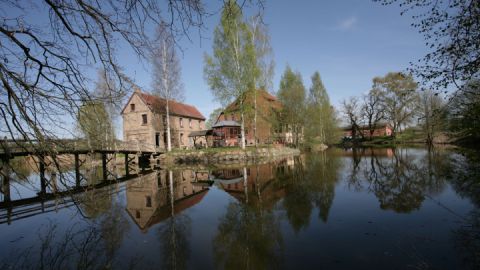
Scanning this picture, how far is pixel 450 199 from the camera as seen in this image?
26.4 feet

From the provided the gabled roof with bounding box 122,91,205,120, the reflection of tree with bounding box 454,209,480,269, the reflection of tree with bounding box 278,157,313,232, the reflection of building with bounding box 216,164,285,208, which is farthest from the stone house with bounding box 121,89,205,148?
the reflection of tree with bounding box 454,209,480,269

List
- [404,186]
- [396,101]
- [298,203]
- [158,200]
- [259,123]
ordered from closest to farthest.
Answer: [298,203]
[404,186]
[158,200]
[259,123]
[396,101]

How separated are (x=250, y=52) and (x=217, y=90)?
4.52 meters

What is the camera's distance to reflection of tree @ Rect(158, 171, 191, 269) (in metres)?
4.90

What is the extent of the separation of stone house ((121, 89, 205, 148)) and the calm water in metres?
19.7

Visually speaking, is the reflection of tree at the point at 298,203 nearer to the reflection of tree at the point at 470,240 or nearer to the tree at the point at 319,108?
the reflection of tree at the point at 470,240

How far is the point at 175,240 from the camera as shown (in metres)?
5.96

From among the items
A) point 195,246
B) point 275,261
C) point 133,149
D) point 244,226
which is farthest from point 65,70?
point 133,149

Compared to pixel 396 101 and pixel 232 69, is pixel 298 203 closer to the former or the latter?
pixel 232 69

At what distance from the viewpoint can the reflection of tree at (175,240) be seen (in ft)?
16.1

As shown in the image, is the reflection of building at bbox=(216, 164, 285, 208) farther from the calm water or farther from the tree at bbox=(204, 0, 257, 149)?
the tree at bbox=(204, 0, 257, 149)

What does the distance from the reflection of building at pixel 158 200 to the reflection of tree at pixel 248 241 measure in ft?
6.80

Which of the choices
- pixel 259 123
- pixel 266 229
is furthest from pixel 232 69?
pixel 266 229

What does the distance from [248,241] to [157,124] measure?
26.0 meters
